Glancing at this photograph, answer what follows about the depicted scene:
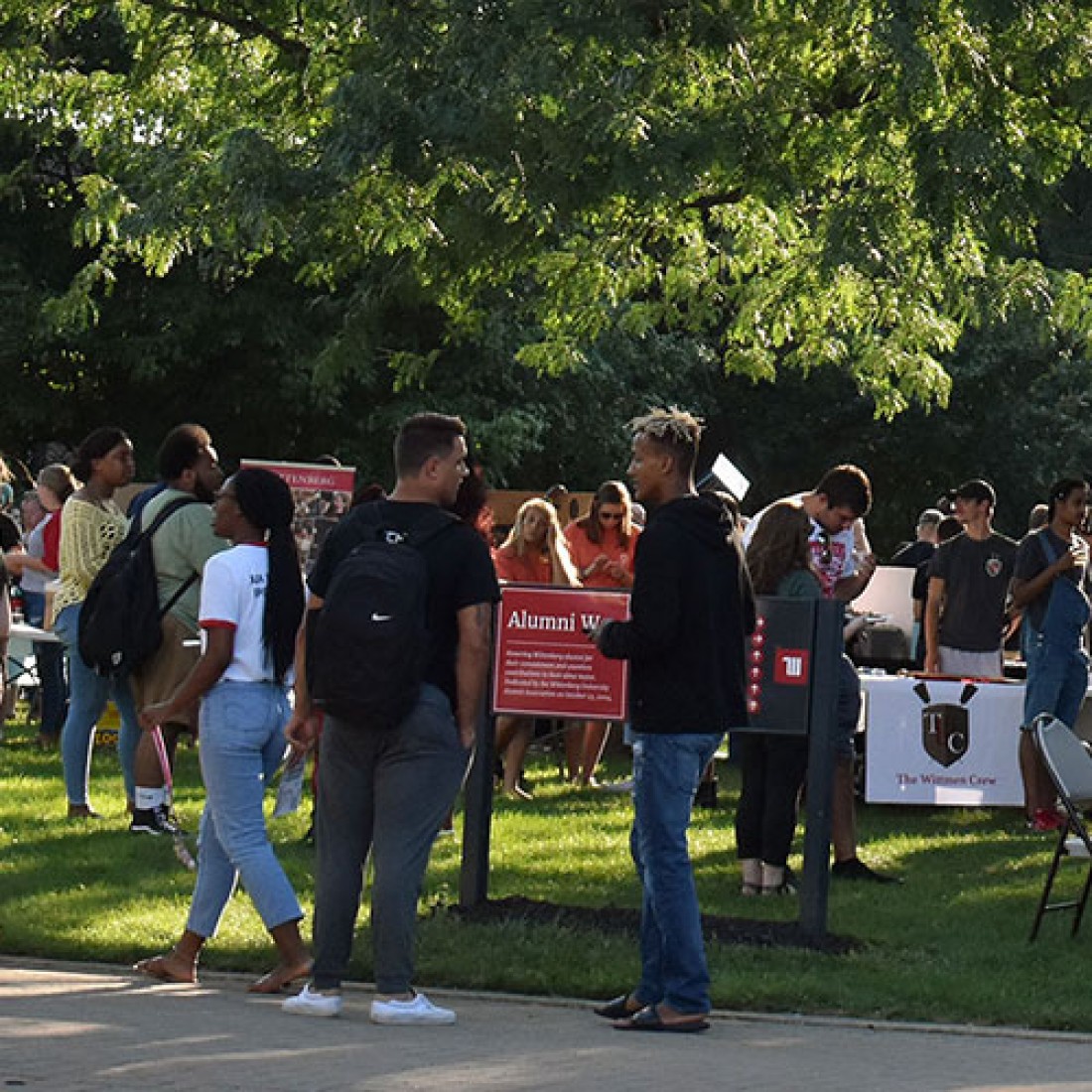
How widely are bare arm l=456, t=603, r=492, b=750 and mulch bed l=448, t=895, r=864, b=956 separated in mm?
2069

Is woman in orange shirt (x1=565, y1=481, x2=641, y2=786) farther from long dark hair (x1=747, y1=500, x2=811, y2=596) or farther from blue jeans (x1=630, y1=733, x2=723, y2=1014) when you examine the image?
blue jeans (x1=630, y1=733, x2=723, y2=1014)

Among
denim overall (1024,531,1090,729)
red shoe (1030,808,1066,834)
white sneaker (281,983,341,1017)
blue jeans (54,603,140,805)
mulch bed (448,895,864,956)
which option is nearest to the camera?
white sneaker (281,983,341,1017)

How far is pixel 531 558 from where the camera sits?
51.6ft

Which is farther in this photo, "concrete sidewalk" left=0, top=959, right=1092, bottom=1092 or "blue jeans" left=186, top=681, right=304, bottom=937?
"blue jeans" left=186, top=681, right=304, bottom=937

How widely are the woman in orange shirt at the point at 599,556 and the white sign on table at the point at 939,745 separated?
189cm

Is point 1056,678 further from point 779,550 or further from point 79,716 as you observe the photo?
point 79,716

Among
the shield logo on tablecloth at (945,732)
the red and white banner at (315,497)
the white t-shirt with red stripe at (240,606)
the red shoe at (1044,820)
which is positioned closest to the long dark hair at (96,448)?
the red and white banner at (315,497)

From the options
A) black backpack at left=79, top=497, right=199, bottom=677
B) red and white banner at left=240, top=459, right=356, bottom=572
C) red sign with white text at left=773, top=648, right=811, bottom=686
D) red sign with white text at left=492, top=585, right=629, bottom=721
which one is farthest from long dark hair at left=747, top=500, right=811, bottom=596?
red and white banner at left=240, top=459, right=356, bottom=572

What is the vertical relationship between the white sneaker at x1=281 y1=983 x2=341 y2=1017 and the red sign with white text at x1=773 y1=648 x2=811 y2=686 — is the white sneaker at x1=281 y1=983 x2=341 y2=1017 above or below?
below

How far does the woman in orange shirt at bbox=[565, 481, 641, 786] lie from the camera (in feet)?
53.1

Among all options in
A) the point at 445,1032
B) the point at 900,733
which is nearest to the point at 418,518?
the point at 445,1032

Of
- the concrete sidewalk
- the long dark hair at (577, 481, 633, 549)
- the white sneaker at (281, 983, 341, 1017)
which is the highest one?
the long dark hair at (577, 481, 633, 549)

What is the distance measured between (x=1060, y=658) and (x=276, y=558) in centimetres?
682

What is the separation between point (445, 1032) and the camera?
8031 millimetres
